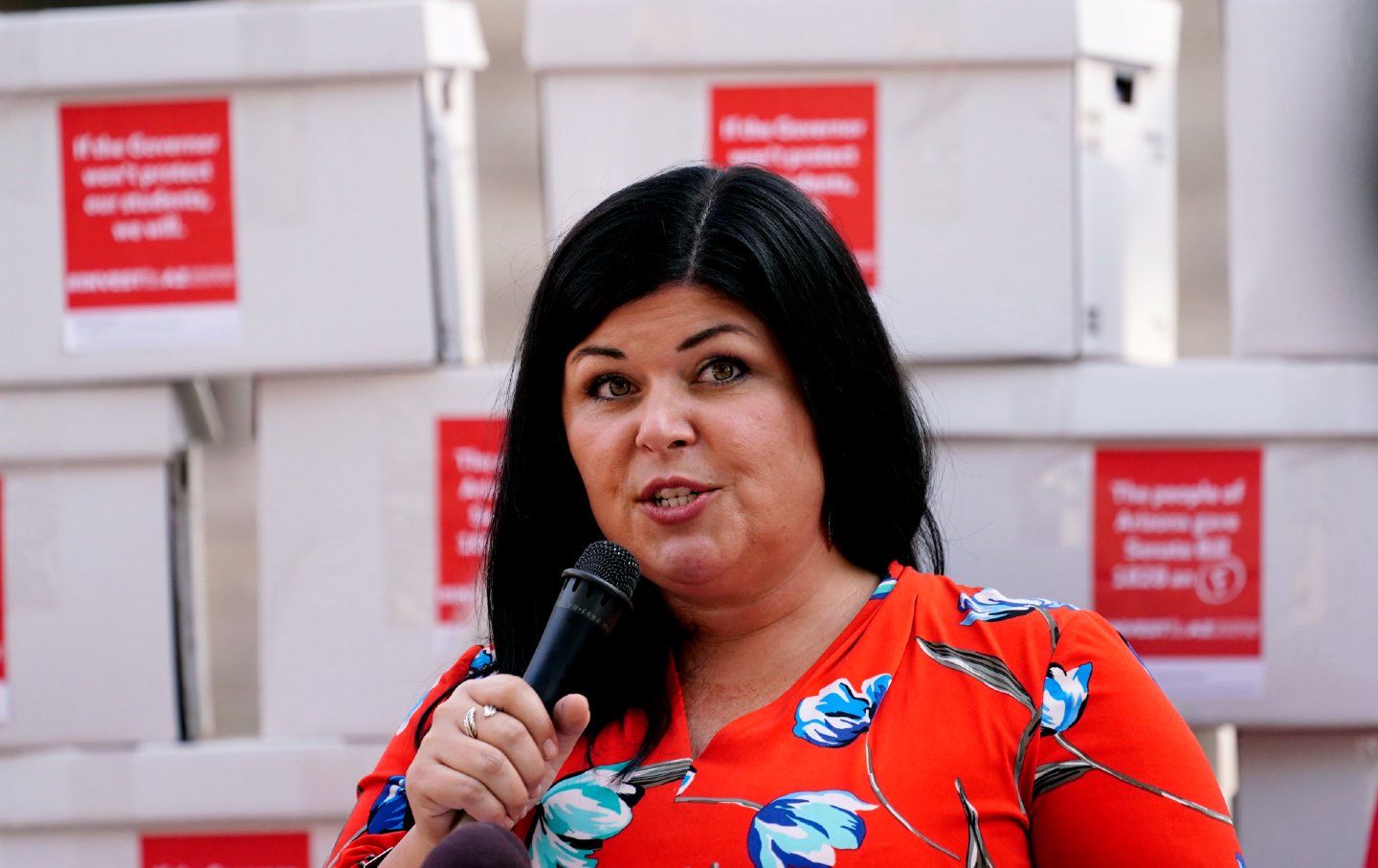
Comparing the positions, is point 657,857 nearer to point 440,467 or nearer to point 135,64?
point 440,467

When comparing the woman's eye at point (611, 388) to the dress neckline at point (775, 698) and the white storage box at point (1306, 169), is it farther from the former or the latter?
the white storage box at point (1306, 169)

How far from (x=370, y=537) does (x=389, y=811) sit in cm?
41

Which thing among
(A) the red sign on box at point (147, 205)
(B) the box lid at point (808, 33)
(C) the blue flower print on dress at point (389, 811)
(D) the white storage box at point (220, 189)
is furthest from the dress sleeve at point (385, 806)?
(B) the box lid at point (808, 33)

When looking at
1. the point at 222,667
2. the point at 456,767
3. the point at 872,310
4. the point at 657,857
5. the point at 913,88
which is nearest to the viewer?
the point at 456,767

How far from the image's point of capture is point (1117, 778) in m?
0.98

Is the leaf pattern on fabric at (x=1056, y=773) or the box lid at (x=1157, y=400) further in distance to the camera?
the box lid at (x=1157, y=400)

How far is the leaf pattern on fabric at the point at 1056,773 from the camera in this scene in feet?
3.25

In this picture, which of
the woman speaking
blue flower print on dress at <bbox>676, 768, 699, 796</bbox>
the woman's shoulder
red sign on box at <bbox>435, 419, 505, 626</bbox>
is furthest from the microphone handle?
red sign on box at <bbox>435, 419, 505, 626</bbox>

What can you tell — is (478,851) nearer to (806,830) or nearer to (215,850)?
(806,830)

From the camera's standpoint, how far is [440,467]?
142 centimetres

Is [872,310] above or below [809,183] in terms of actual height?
below

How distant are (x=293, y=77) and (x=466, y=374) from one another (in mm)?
346

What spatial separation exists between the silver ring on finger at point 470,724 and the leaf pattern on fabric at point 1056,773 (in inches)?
17.0

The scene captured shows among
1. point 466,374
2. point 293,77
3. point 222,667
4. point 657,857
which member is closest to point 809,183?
point 466,374
